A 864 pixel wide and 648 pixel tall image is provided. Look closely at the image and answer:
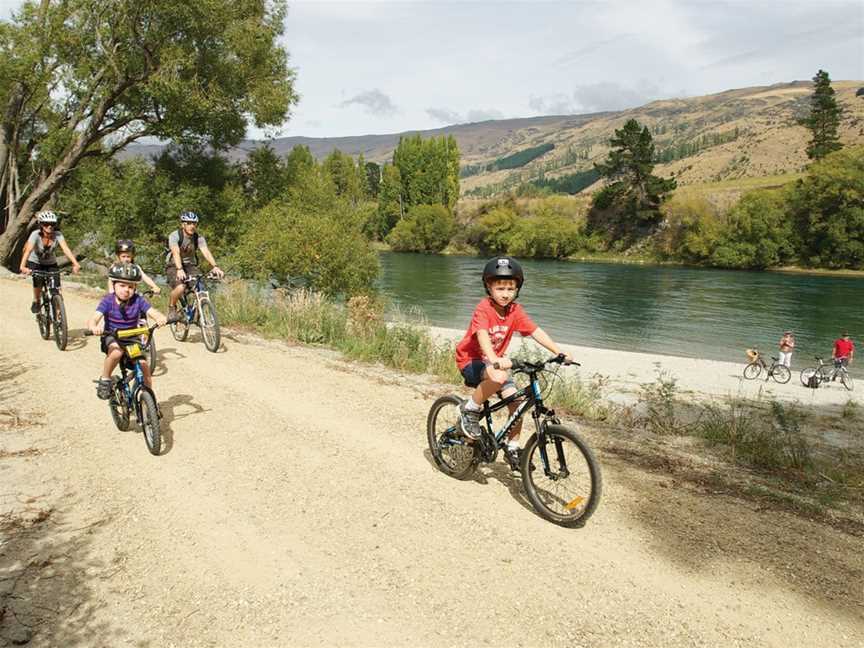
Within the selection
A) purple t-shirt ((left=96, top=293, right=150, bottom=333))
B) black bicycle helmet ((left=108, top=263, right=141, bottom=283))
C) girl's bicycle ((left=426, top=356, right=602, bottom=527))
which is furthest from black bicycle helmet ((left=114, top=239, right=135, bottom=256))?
girl's bicycle ((left=426, top=356, right=602, bottom=527))

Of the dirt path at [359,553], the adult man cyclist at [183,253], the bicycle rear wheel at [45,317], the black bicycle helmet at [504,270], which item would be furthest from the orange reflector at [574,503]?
the bicycle rear wheel at [45,317]

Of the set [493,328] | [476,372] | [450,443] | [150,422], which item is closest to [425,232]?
[150,422]

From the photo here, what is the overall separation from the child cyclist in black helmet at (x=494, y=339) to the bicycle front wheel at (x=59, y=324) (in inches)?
308

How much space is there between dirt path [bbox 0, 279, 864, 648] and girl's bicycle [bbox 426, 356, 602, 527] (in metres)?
0.20

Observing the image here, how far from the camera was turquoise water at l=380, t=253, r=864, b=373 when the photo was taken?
30.8 m

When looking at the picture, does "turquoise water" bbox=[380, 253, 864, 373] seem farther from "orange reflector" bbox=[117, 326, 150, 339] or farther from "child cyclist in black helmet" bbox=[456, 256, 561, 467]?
"child cyclist in black helmet" bbox=[456, 256, 561, 467]

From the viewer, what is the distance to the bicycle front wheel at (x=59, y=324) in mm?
9680

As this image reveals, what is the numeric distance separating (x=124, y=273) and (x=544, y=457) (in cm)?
501

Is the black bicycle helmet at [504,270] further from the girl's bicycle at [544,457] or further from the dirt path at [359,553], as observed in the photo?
the dirt path at [359,553]

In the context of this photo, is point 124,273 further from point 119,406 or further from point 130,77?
point 130,77

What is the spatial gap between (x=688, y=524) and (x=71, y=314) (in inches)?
518

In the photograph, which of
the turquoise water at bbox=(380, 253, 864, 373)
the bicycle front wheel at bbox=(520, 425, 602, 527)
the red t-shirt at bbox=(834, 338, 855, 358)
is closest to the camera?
the bicycle front wheel at bbox=(520, 425, 602, 527)

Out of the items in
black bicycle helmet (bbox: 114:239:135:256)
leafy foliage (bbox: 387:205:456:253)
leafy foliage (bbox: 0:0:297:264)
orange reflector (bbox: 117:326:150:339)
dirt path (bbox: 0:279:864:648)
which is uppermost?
leafy foliage (bbox: 0:0:297:264)

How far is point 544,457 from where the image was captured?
4.78 m
